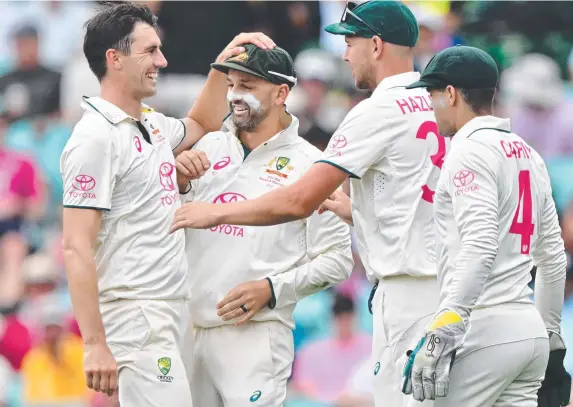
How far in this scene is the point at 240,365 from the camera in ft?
Result: 18.5

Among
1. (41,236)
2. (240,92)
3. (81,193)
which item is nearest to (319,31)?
(41,236)

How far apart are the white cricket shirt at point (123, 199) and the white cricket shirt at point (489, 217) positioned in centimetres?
123

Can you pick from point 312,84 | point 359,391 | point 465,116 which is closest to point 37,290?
point 359,391

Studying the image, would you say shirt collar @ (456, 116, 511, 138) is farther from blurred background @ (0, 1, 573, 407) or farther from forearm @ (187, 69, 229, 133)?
blurred background @ (0, 1, 573, 407)

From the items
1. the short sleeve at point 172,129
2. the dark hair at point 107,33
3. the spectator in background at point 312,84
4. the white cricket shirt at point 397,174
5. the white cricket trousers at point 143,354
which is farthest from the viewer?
the spectator in background at point 312,84

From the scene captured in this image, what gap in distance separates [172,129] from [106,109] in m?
0.58

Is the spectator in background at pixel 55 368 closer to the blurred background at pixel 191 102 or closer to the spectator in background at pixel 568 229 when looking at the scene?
the blurred background at pixel 191 102

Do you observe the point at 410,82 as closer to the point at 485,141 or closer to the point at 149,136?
the point at 485,141

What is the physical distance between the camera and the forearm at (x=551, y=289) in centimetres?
529

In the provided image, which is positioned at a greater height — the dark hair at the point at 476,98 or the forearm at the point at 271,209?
the dark hair at the point at 476,98

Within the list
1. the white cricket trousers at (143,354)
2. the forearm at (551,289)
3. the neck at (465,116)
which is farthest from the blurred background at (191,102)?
the neck at (465,116)

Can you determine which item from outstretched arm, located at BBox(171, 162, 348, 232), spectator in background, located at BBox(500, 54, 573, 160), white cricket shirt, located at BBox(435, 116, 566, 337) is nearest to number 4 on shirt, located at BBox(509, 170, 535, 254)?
white cricket shirt, located at BBox(435, 116, 566, 337)

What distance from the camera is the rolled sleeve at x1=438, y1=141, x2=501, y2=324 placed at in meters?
4.67

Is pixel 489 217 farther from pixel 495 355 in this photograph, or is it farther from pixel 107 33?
pixel 107 33
